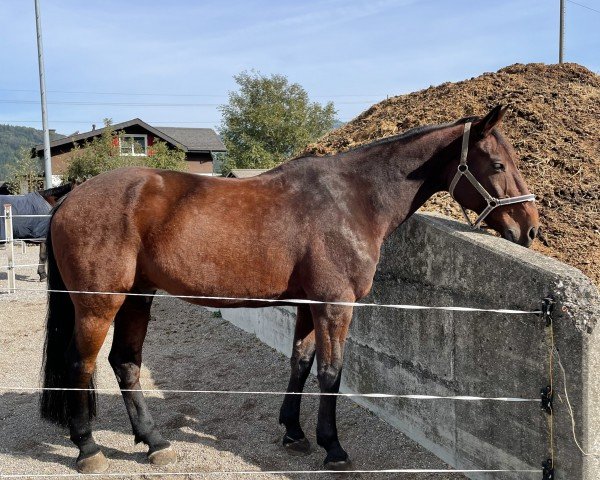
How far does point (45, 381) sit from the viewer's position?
4.25m

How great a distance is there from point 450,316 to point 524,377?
0.68 m

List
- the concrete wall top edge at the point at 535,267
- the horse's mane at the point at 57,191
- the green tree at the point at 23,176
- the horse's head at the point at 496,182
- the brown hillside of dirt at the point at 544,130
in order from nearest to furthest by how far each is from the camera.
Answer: the concrete wall top edge at the point at 535,267, the horse's head at the point at 496,182, the brown hillside of dirt at the point at 544,130, the horse's mane at the point at 57,191, the green tree at the point at 23,176

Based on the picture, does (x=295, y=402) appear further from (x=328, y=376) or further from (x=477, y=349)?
(x=477, y=349)

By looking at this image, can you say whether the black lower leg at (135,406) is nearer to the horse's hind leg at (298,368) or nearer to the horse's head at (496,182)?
the horse's hind leg at (298,368)

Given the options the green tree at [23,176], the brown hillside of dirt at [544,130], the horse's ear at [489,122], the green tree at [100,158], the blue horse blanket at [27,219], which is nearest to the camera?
the horse's ear at [489,122]

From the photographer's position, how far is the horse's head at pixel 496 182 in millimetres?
3643

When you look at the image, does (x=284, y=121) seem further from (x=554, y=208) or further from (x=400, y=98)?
(x=554, y=208)

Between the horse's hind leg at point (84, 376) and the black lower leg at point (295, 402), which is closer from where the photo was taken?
the horse's hind leg at point (84, 376)

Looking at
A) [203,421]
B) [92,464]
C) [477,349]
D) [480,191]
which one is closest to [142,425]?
[92,464]

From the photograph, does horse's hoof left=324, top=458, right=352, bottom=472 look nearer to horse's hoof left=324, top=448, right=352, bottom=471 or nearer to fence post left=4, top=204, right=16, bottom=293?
horse's hoof left=324, top=448, right=352, bottom=471

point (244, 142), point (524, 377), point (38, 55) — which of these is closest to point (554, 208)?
point (524, 377)

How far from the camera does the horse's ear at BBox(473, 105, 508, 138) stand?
3.53m

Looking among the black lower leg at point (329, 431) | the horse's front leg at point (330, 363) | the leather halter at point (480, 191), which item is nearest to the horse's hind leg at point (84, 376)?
the horse's front leg at point (330, 363)

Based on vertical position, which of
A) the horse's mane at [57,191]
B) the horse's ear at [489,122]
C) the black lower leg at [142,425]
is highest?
the horse's ear at [489,122]
